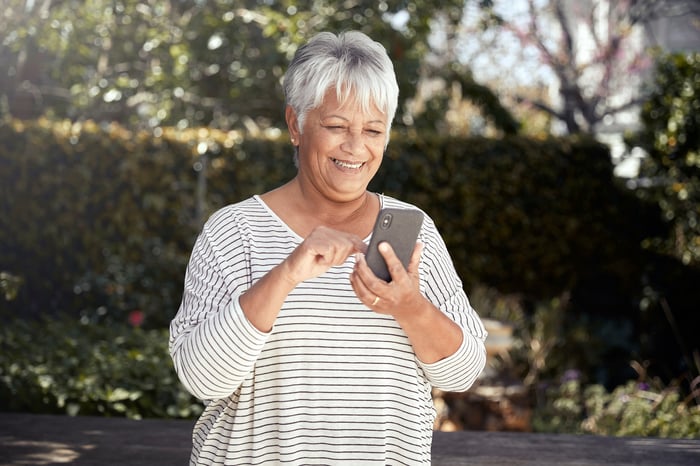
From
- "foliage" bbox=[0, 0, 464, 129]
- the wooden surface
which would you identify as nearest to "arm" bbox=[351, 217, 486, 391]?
the wooden surface

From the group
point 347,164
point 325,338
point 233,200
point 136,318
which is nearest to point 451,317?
point 325,338

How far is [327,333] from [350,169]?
1.27ft

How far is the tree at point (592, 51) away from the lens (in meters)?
13.3

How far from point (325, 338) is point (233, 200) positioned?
5.93m

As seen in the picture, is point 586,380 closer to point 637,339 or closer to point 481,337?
point 637,339

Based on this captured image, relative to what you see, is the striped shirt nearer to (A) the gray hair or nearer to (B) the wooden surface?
(A) the gray hair

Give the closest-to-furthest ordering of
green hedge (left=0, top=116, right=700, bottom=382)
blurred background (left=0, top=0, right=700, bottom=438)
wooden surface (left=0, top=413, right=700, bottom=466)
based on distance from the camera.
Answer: wooden surface (left=0, top=413, right=700, bottom=466) → blurred background (left=0, top=0, right=700, bottom=438) → green hedge (left=0, top=116, right=700, bottom=382)

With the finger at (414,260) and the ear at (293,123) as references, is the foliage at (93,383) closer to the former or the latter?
the ear at (293,123)

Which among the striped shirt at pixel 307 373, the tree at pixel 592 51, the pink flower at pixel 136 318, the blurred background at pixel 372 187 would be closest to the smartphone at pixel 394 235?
the striped shirt at pixel 307 373

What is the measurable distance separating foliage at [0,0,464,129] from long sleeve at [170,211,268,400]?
551 cm

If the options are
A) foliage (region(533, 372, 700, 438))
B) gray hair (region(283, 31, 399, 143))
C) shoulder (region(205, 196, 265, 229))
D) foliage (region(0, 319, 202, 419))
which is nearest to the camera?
gray hair (region(283, 31, 399, 143))

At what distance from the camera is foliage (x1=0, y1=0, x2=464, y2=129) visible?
26.0ft

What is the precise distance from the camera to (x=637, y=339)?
332 inches

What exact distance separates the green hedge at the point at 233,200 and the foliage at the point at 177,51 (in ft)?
2.97
